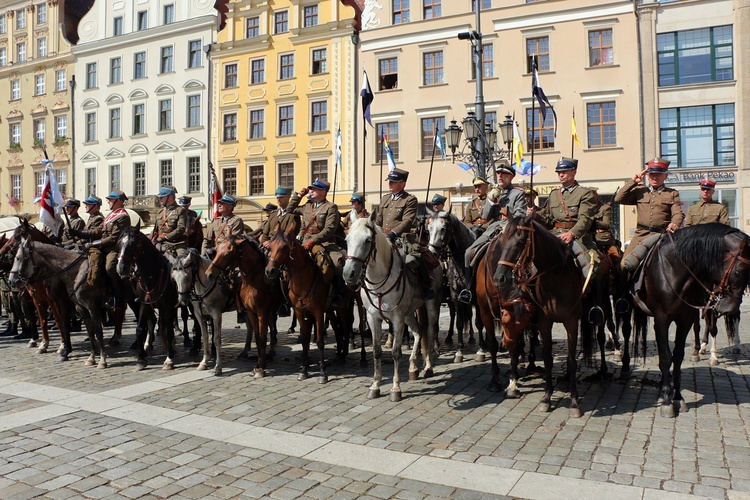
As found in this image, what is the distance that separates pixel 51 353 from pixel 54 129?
3805 centimetres

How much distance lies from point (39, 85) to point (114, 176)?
396 inches

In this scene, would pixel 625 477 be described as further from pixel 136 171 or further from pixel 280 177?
pixel 136 171

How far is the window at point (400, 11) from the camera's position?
3216 cm


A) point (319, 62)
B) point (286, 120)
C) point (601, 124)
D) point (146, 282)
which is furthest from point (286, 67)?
point (146, 282)

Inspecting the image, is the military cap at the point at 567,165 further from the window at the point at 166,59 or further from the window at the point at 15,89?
the window at the point at 15,89

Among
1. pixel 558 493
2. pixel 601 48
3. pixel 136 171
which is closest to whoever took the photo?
pixel 558 493

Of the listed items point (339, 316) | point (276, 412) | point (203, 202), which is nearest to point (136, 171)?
point (203, 202)

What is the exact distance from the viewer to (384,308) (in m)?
7.37

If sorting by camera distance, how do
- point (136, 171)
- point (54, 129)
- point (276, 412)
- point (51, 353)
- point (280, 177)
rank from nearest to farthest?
point (276, 412) → point (51, 353) → point (280, 177) → point (136, 171) → point (54, 129)

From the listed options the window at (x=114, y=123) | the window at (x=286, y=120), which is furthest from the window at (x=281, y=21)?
the window at (x=114, y=123)

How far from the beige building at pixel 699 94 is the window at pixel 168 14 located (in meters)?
28.6

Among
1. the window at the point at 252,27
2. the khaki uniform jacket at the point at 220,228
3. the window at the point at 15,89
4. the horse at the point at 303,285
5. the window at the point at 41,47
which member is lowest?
the horse at the point at 303,285

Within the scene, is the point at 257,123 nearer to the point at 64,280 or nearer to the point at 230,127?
the point at 230,127

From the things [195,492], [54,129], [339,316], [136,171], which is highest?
[54,129]
